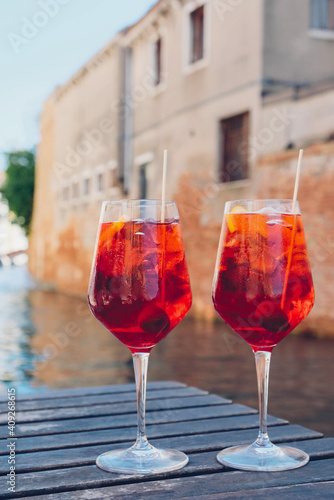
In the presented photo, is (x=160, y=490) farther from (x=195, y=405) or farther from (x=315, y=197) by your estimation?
(x=315, y=197)

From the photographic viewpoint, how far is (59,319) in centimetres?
1420

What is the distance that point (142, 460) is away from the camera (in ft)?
4.30

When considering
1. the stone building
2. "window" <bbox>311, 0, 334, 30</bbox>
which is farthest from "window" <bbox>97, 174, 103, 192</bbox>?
"window" <bbox>311, 0, 334, 30</bbox>

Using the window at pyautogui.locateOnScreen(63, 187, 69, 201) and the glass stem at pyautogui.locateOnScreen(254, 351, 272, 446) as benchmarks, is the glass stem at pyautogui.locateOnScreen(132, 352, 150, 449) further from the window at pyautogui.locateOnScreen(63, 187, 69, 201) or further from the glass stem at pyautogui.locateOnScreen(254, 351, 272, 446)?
the window at pyautogui.locateOnScreen(63, 187, 69, 201)

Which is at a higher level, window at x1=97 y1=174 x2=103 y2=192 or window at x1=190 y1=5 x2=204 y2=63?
window at x1=190 y1=5 x2=204 y2=63

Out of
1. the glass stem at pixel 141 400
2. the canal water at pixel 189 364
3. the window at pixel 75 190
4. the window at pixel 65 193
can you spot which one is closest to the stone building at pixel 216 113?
the canal water at pixel 189 364

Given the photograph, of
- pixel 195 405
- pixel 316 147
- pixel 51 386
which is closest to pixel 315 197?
pixel 316 147

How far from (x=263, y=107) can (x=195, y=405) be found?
36.7 ft

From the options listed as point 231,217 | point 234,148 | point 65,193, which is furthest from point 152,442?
point 65,193

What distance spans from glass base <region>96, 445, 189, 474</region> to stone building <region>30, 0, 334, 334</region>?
956 cm

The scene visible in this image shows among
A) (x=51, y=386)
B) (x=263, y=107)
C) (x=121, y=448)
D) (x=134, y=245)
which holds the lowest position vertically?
(x=51, y=386)

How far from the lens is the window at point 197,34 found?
14.9 meters

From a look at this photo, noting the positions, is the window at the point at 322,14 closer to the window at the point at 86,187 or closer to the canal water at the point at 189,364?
the canal water at the point at 189,364

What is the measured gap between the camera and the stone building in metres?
11.1
